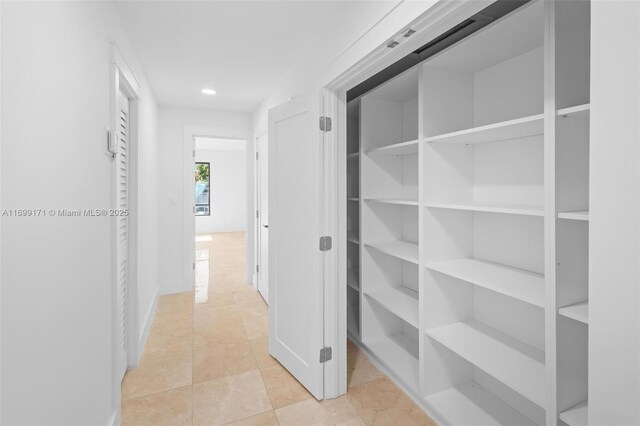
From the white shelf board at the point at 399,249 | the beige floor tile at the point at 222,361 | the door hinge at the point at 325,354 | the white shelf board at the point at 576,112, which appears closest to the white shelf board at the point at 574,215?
the white shelf board at the point at 576,112

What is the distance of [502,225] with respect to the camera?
1966 mm

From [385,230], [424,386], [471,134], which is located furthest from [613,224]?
[385,230]

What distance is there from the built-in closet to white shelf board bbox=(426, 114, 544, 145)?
0.01 metres

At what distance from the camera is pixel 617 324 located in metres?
0.73

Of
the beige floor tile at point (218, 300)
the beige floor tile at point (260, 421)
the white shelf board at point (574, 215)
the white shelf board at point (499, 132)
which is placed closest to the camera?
the white shelf board at point (574, 215)

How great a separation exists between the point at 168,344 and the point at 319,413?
162 cm

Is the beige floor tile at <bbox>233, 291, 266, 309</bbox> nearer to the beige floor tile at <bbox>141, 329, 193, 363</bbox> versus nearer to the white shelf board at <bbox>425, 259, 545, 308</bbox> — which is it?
the beige floor tile at <bbox>141, 329, 193, 363</bbox>

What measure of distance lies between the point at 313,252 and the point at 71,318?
1.27 metres

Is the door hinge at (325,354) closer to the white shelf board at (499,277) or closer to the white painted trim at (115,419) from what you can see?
the white shelf board at (499,277)

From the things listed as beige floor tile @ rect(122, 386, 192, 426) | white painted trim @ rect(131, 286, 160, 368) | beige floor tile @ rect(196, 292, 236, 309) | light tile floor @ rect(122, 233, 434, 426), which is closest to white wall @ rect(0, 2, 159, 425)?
beige floor tile @ rect(122, 386, 192, 426)

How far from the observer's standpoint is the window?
1027 centimetres

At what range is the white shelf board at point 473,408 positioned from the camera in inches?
72.2

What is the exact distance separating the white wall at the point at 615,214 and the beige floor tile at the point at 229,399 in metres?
1.84

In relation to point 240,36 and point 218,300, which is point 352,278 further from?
point 240,36
